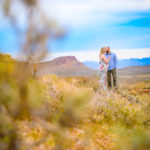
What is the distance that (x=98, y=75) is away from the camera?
8898mm

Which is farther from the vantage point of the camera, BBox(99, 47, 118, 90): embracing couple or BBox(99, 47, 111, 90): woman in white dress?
BBox(99, 47, 118, 90): embracing couple

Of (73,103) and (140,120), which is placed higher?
(73,103)

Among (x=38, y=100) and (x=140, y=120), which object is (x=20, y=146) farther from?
(x=140, y=120)

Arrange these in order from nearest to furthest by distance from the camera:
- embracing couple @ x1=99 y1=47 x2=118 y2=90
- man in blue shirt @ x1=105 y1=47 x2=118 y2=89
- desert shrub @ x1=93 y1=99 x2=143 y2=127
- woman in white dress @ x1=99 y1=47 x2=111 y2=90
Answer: desert shrub @ x1=93 y1=99 x2=143 y2=127, woman in white dress @ x1=99 y1=47 x2=111 y2=90, embracing couple @ x1=99 y1=47 x2=118 y2=90, man in blue shirt @ x1=105 y1=47 x2=118 y2=89

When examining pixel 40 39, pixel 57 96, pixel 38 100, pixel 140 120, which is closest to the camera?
pixel 38 100

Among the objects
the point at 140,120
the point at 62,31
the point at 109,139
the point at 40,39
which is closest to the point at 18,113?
the point at 40,39

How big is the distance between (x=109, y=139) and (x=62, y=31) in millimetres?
2801

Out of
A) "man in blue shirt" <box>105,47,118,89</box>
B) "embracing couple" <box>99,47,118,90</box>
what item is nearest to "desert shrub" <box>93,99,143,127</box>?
"embracing couple" <box>99,47,118,90</box>

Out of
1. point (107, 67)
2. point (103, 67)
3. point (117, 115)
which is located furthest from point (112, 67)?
point (117, 115)

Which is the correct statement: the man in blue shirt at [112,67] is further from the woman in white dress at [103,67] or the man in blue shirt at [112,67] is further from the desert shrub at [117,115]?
the desert shrub at [117,115]

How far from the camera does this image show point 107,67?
8656 mm

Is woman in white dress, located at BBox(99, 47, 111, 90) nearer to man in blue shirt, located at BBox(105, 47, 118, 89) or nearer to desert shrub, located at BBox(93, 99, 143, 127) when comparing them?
man in blue shirt, located at BBox(105, 47, 118, 89)

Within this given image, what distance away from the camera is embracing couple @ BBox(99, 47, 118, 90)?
8426 millimetres

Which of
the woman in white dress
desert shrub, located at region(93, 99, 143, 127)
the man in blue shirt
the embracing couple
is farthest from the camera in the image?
the man in blue shirt
